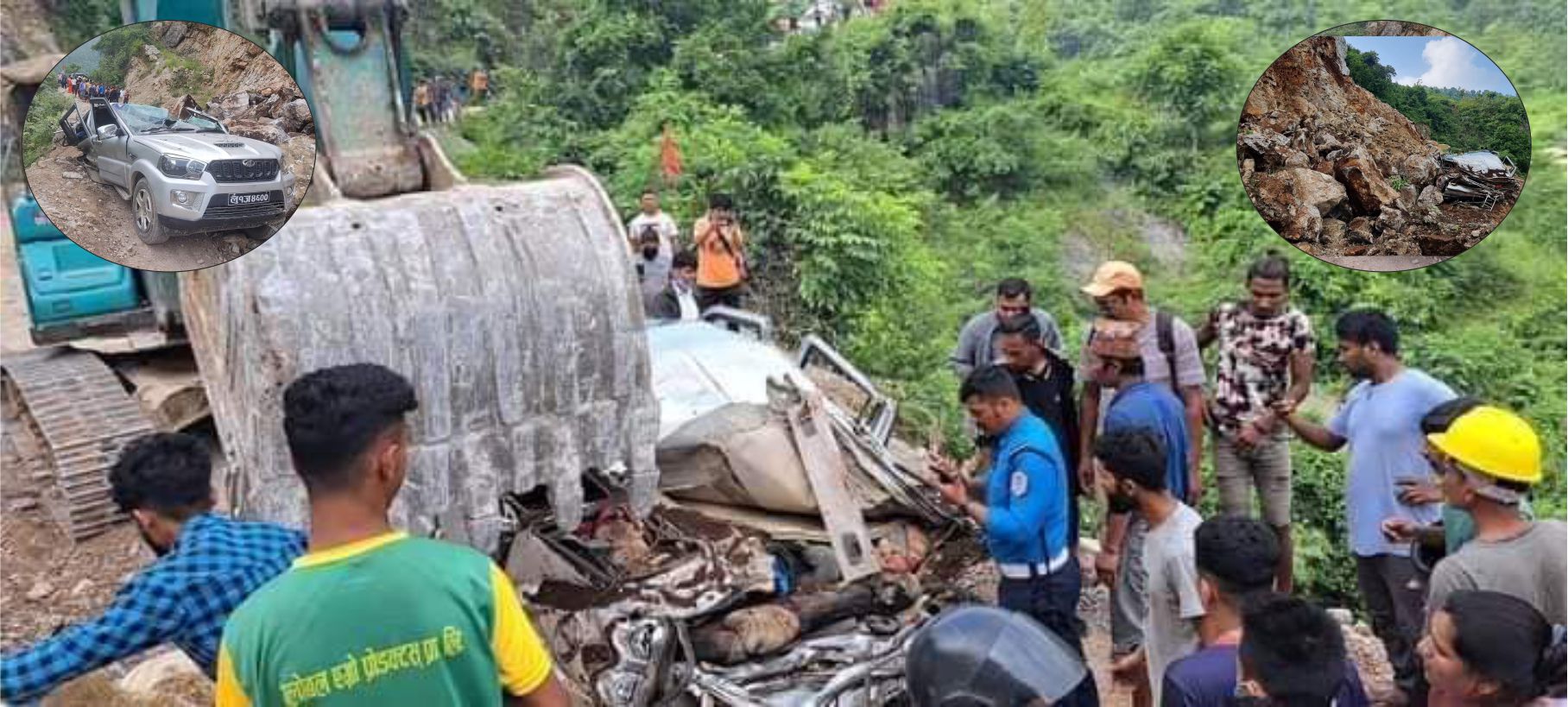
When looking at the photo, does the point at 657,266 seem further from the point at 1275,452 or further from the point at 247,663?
the point at 247,663

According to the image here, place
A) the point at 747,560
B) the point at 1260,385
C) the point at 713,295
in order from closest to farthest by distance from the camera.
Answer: the point at 1260,385 < the point at 747,560 < the point at 713,295

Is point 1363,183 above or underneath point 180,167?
underneath

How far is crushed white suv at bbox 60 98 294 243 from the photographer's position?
3.29m

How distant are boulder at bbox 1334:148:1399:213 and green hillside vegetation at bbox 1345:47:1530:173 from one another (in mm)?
166

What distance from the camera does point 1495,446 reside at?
9.97ft

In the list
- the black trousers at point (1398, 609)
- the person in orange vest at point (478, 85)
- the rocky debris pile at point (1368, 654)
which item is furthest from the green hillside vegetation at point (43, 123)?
the person in orange vest at point (478, 85)

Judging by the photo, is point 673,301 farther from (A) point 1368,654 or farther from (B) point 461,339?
(A) point 1368,654

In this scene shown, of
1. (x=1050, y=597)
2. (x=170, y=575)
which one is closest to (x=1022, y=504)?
(x=1050, y=597)

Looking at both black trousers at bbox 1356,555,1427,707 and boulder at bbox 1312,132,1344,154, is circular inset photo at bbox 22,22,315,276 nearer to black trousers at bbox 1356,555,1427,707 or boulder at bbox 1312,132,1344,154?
boulder at bbox 1312,132,1344,154

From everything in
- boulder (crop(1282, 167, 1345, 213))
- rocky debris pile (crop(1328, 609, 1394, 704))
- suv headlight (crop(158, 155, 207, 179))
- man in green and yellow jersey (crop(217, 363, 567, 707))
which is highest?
suv headlight (crop(158, 155, 207, 179))

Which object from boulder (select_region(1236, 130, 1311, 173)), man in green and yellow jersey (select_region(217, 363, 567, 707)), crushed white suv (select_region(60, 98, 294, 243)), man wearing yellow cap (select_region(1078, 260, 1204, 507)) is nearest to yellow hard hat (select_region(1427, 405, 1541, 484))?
boulder (select_region(1236, 130, 1311, 173))

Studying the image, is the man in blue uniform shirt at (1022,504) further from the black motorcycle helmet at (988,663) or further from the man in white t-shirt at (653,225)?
the man in white t-shirt at (653,225)

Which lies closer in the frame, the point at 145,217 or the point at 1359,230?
the point at 145,217

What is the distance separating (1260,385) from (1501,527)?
181 cm
